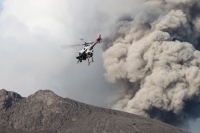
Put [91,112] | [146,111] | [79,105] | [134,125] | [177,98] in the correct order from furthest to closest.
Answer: [79,105] < [91,112] < [134,125] < [146,111] < [177,98]

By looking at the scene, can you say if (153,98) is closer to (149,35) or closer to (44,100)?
(149,35)

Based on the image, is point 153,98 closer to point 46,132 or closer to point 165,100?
point 165,100

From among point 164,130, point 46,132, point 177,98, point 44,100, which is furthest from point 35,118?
point 177,98

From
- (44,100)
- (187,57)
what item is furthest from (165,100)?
(44,100)

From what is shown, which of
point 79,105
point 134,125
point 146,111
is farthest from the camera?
point 79,105

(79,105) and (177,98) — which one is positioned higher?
(79,105)

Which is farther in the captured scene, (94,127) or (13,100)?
(13,100)

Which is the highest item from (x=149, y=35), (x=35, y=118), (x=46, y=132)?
(x=149, y=35)
